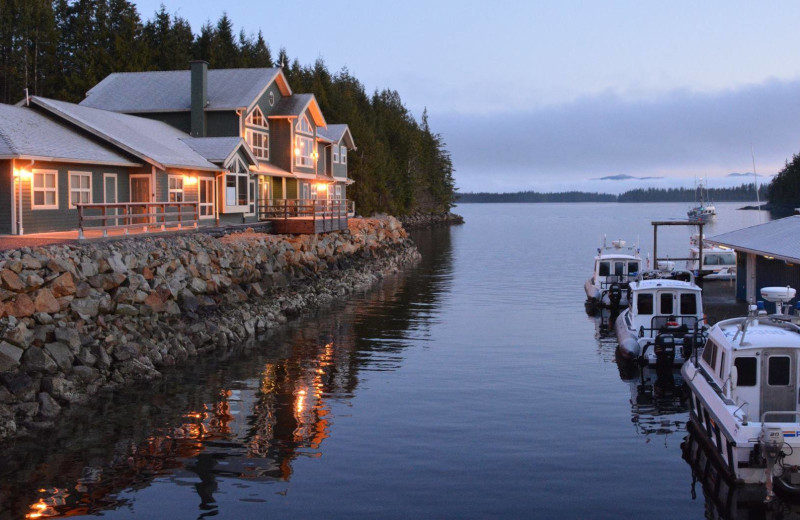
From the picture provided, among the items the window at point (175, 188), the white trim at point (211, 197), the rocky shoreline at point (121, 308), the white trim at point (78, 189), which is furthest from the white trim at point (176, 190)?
the white trim at point (78, 189)

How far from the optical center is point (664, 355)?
23516 mm

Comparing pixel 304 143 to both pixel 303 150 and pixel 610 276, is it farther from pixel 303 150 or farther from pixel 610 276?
pixel 610 276

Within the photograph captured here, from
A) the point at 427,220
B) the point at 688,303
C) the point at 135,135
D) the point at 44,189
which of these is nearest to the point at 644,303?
the point at 688,303

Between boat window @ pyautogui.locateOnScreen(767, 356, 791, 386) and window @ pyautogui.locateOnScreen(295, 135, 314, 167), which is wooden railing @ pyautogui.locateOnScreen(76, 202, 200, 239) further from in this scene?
boat window @ pyautogui.locateOnScreen(767, 356, 791, 386)

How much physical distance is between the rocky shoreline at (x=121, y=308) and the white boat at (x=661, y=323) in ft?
46.3

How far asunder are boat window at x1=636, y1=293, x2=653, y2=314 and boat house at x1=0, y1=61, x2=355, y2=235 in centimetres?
1921

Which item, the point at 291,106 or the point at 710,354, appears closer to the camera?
the point at 710,354

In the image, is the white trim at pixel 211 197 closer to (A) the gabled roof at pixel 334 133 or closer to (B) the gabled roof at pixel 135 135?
(B) the gabled roof at pixel 135 135

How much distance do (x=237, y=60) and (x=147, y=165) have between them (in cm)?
6294

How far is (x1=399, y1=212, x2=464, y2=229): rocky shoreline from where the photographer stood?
123887mm

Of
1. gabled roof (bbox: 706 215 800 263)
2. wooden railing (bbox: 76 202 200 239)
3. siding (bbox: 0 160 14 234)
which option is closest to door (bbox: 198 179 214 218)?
wooden railing (bbox: 76 202 200 239)

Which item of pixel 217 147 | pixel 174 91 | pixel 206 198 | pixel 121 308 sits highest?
pixel 174 91

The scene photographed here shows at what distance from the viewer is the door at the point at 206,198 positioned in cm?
4181

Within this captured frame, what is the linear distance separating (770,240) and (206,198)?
1088 inches
